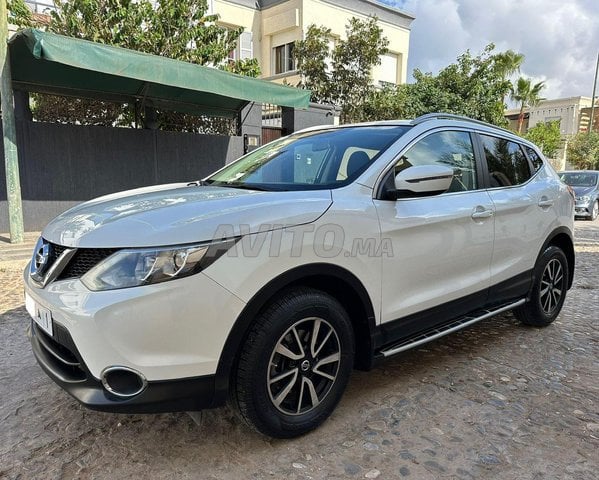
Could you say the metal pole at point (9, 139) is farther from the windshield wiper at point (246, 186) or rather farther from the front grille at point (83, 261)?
the front grille at point (83, 261)

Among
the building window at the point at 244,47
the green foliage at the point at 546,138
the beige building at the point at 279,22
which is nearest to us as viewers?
the beige building at the point at 279,22

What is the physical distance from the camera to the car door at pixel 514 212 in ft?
11.3

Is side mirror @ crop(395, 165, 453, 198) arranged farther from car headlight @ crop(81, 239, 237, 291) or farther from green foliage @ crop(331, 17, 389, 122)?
green foliage @ crop(331, 17, 389, 122)

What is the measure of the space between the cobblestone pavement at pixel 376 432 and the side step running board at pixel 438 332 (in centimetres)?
35

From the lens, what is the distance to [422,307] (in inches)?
112

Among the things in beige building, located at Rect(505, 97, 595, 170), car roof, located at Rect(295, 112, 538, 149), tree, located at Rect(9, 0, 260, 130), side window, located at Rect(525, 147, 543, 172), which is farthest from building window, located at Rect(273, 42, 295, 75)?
beige building, located at Rect(505, 97, 595, 170)

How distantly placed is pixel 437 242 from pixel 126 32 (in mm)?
7723

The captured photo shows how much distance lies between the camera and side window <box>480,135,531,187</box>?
3.55m

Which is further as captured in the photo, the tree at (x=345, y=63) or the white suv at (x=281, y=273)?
the tree at (x=345, y=63)

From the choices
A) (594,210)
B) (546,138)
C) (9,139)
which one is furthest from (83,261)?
(546,138)

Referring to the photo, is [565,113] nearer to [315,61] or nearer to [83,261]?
[315,61]

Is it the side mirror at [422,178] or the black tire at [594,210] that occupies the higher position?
the side mirror at [422,178]

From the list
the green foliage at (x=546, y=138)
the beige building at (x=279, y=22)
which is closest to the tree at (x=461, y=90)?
the beige building at (x=279, y=22)

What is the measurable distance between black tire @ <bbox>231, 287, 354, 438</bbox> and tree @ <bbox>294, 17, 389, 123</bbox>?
1022cm
